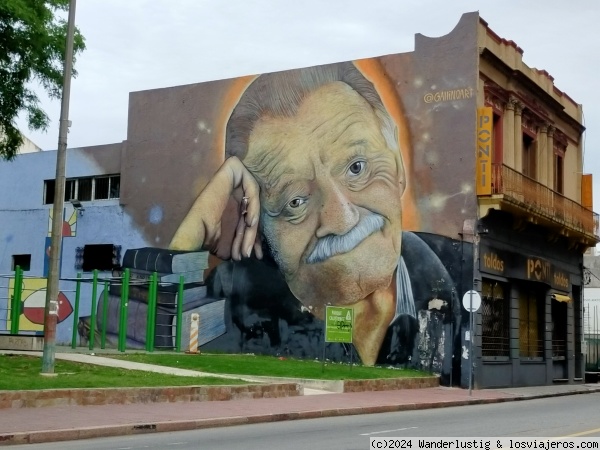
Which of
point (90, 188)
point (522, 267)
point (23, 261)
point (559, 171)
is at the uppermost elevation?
point (559, 171)

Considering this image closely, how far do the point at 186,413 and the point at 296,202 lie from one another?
16.2 metres

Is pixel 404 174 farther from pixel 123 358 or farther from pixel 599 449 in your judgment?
pixel 599 449

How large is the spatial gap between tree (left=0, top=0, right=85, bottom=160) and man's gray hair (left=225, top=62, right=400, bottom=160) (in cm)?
1141

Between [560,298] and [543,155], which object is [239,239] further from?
[560,298]

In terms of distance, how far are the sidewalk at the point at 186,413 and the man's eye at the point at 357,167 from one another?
8.96 metres

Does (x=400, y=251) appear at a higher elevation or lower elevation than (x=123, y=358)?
higher

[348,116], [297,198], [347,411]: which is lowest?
[347,411]

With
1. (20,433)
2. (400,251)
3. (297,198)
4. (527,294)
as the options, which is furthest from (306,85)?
(20,433)

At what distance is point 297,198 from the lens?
107 ft

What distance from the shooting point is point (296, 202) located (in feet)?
108

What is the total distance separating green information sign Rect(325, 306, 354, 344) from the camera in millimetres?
26252

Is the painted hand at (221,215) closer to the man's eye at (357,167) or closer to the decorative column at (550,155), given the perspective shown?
the man's eye at (357,167)

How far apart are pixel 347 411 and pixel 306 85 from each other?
16.4 metres
